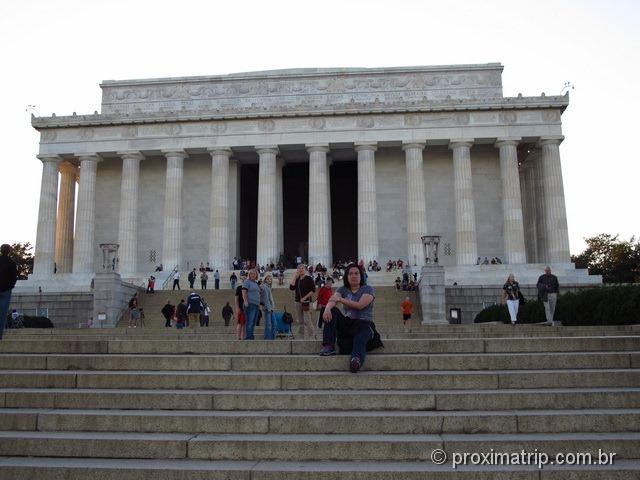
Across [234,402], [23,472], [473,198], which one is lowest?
[23,472]

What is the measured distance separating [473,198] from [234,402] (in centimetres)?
4221

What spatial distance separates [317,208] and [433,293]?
14881mm

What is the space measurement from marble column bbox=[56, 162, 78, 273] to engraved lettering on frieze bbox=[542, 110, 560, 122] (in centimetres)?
3701

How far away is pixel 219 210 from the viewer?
4822cm

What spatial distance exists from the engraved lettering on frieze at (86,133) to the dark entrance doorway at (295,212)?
1894cm

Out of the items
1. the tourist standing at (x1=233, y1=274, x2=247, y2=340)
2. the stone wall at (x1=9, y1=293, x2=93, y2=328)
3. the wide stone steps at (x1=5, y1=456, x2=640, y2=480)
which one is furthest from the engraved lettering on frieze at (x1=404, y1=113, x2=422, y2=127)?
the wide stone steps at (x1=5, y1=456, x2=640, y2=480)

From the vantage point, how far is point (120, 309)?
37062mm

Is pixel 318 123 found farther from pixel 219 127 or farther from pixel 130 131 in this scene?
pixel 130 131

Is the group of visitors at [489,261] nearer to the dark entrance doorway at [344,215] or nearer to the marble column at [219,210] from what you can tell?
the dark entrance doorway at [344,215]

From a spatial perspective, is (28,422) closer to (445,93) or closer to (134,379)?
(134,379)

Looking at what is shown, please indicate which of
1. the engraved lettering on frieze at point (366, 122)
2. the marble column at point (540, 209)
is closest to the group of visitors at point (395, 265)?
the engraved lettering on frieze at point (366, 122)

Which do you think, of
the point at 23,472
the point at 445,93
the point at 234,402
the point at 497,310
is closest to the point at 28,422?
the point at 23,472

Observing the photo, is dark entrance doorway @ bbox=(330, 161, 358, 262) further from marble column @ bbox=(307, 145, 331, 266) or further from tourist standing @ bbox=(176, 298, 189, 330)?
tourist standing @ bbox=(176, 298, 189, 330)

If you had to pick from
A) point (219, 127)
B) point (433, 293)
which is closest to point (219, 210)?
point (219, 127)
